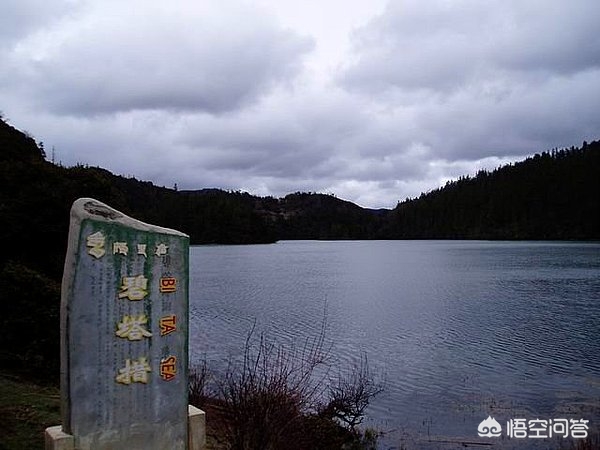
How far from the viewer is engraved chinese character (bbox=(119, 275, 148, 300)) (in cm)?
456

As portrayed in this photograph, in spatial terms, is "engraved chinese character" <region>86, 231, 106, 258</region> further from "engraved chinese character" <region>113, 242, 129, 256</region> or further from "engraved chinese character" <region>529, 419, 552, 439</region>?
"engraved chinese character" <region>529, 419, 552, 439</region>

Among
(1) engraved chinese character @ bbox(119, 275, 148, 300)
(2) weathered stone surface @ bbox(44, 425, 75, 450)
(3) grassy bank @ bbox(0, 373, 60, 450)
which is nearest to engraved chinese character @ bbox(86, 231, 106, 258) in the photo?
(1) engraved chinese character @ bbox(119, 275, 148, 300)

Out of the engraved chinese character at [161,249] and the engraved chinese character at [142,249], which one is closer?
the engraved chinese character at [142,249]

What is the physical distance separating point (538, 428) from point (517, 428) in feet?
1.22

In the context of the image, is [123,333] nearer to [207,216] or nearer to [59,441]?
[59,441]

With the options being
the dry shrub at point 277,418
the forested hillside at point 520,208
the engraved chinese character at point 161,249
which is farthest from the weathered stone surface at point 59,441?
the forested hillside at point 520,208

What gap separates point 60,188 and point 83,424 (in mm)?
7169

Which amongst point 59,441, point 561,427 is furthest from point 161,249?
point 561,427

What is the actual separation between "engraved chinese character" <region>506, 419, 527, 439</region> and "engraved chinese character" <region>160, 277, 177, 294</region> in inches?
278

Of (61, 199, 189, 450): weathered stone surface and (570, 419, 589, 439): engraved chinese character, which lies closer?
(61, 199, 189, 450): weathered stone surface

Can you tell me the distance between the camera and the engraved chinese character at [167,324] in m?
4.81

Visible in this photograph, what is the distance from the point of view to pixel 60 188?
10.6 metres

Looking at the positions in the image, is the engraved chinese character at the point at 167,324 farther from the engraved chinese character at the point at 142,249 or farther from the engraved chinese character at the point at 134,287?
the engraved chinese character at the point at 142,249

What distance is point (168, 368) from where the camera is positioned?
15.9 ft
